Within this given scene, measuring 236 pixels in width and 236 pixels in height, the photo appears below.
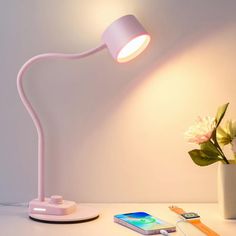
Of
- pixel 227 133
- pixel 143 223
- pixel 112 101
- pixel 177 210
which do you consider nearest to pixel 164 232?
pixel 143 223

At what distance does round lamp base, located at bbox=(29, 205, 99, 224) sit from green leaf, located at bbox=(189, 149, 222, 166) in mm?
291

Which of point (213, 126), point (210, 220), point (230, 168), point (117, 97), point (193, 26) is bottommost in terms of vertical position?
point (210, 220)

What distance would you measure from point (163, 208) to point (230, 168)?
8.8 inches

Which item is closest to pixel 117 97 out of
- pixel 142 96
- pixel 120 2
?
pixel 142 96

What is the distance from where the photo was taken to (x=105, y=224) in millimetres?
919

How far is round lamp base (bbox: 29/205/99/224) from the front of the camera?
0.92 meters

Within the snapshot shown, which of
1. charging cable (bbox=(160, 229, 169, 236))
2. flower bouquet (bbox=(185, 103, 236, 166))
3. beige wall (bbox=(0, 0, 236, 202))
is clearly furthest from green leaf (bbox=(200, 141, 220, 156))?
charging cable (bbox=(160, 229, 169, 236))

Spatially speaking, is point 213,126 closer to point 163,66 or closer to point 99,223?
point 163,66

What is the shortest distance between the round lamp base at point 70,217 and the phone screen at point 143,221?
69mm

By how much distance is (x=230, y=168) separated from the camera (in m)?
0.97

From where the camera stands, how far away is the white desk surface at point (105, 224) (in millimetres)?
857

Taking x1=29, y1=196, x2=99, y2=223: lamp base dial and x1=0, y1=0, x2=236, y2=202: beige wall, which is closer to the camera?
x1=29, y1=196, x2=99, y2=223: lamp base dial

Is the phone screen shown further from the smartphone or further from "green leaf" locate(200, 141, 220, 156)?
"green leaf" locate(200, 141, 220, 156)

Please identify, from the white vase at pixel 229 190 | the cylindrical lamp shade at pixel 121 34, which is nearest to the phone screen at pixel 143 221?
the white vase at pixel 229 190
